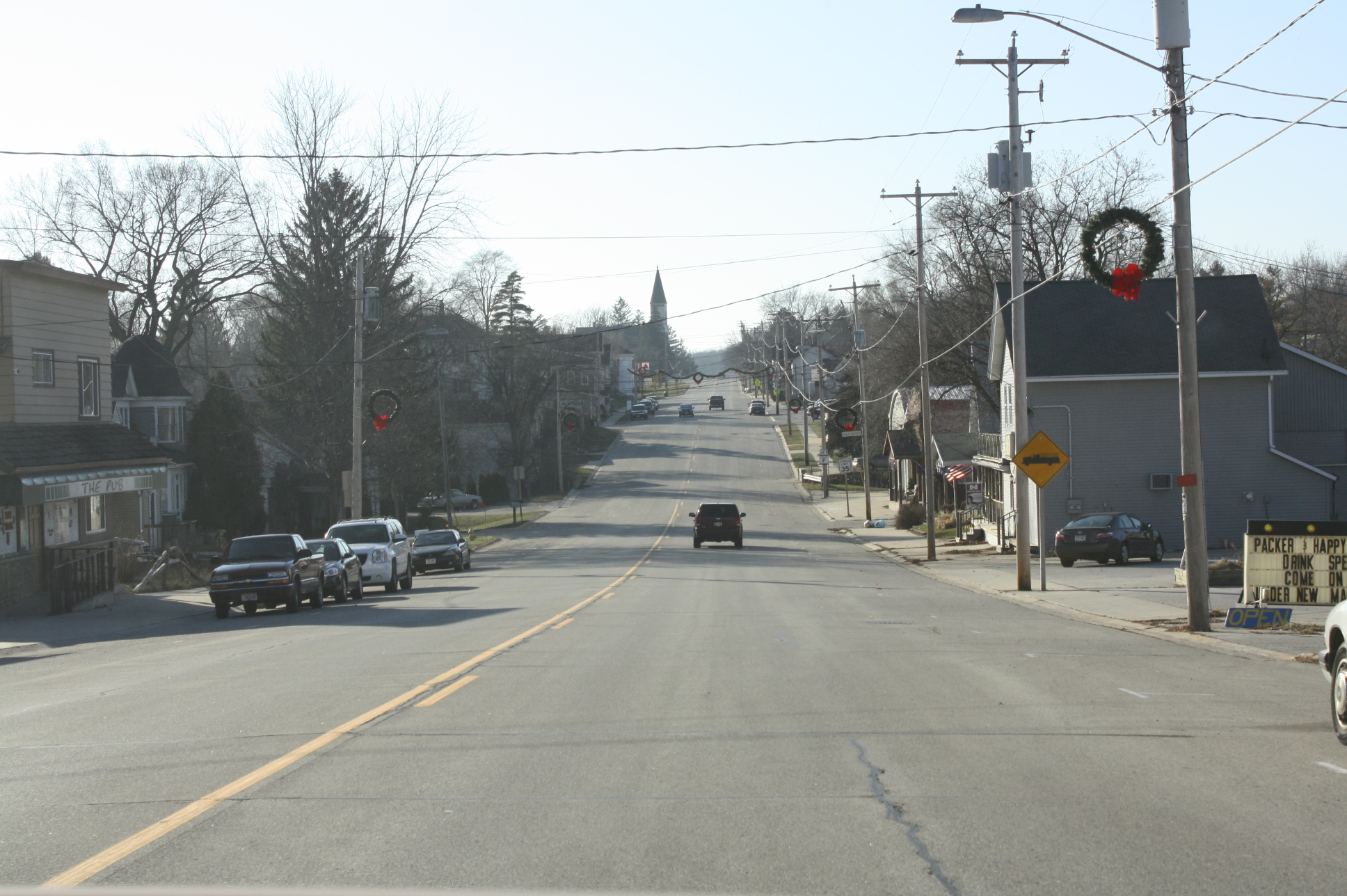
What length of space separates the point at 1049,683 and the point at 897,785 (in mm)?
4471

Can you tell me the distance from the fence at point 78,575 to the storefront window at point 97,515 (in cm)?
242

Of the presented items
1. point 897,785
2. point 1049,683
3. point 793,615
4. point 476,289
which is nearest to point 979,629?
point 793,615

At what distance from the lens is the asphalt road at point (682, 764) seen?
17.3 ft

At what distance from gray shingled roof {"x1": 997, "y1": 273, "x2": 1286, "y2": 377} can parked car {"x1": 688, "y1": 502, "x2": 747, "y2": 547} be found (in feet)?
40.5

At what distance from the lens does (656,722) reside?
28.5 ft

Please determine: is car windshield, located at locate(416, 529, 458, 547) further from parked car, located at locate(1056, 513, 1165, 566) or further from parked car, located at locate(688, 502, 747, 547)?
parked car, located at locate(1056, 513, 1165, 566)

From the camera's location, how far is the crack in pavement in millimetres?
5043

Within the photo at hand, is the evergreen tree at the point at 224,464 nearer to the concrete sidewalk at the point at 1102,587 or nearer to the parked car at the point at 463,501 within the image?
the parked car at the point at 463,501

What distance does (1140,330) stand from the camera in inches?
1455

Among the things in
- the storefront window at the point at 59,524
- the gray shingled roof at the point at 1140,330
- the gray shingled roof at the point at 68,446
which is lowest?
the storefront window at the point at 59,524

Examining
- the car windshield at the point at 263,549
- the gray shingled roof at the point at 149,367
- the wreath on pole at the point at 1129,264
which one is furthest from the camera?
the gray shingled roof at the point at 149,367

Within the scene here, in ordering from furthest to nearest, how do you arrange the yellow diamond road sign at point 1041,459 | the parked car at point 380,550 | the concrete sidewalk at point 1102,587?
the parked car at point 380,550 < the yellow diamond road sign at point 1041,459 < the concrete sidewalk at point 1102,587

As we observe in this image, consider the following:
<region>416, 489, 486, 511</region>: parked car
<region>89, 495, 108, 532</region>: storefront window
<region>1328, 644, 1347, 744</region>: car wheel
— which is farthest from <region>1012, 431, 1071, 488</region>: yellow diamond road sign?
<region>416, 489, 486, 511</region>: parked car

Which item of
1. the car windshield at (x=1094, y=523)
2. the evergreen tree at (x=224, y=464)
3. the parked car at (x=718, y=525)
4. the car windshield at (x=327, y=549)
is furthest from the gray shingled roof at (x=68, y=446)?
the car windshield at (x=1094, y=523)
